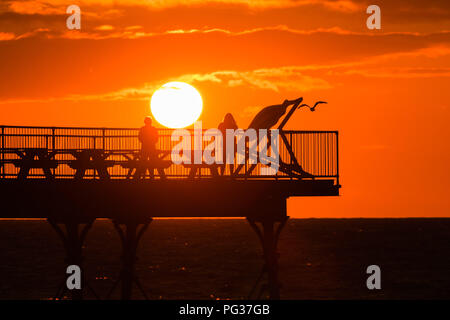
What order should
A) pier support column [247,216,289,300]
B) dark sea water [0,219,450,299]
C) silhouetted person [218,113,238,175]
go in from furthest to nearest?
dark sea water [0,219,450,299], pier support column [247,216,289,300], silhouetted person [218,113,238,175]

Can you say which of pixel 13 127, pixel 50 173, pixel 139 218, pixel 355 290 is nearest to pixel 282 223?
pixel 139 218

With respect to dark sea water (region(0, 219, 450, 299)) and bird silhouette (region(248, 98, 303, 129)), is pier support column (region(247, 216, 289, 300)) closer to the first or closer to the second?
bird silhouette (region(248, 98, 303, 129))

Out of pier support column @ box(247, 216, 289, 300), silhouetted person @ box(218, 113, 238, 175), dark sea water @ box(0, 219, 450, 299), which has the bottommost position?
dark sea water @ box(0, 219, 450, 299)

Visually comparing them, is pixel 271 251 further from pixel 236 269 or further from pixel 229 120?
pixel 236 269

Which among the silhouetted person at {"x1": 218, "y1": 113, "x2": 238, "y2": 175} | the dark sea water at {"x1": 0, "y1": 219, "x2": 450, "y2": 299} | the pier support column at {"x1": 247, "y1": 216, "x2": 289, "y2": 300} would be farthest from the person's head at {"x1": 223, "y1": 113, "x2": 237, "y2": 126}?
the dark sea water at {"x1": 0, "y1": 219, "x2": 450, "y2": 299}

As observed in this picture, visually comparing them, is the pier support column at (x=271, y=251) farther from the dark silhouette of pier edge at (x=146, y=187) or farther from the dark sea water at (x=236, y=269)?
the dark sea water at (x=236, y=269)

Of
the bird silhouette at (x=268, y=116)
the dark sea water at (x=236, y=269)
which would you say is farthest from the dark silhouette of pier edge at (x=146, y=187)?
the dark sea water at (x=236, y=269)

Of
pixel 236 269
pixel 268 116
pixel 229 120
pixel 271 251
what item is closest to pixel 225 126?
pixel 229 120

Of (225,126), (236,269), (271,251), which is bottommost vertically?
(236,269)

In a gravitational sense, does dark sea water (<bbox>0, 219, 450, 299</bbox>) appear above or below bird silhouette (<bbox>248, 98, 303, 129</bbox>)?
below

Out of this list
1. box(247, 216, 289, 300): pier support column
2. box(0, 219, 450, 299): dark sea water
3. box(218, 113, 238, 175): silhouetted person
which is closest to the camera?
box(218, 113, 238, 175): silhouetted person

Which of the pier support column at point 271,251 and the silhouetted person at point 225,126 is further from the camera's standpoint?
the pier support column at point 271,251
